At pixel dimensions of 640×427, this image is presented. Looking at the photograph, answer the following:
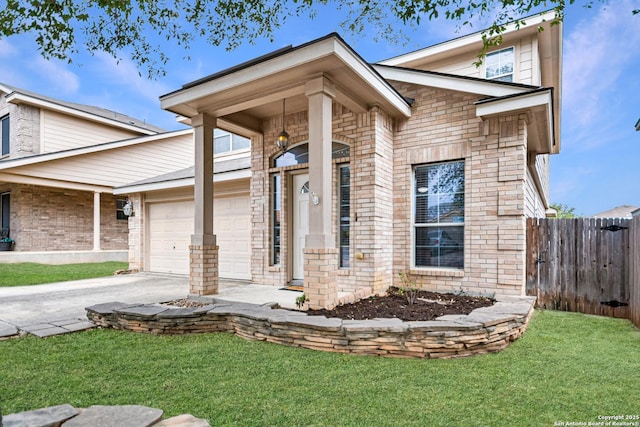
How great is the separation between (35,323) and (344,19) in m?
5.58

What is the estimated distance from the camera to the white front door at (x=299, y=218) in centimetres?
692

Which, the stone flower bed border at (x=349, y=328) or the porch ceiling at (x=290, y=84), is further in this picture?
the porch ceiling at (x=290, y=84)

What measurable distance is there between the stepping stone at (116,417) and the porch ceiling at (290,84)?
3.96 metres

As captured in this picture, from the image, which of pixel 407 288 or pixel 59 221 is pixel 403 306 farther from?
pixel 59 221

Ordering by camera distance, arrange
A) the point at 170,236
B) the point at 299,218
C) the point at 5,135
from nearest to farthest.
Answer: the point at 299,218 < the point at 170,236 < the point at 5,135

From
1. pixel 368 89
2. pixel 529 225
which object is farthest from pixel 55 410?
pixel 529 225

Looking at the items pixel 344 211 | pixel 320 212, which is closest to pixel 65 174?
pixel 344 211

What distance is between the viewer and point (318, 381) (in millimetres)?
3068

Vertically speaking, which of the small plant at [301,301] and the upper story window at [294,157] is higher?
the upper story window at [294,157]

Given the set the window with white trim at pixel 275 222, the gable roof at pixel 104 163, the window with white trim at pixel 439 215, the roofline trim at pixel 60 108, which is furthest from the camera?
the roofline trim at pixel 60 108

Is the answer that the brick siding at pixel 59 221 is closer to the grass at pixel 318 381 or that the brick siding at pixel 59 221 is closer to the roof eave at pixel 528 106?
the grass at pixel 318 381

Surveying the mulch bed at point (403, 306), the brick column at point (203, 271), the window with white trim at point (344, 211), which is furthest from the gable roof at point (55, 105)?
the window with white trim at point (344, 211)

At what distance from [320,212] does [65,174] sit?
40.0 feet

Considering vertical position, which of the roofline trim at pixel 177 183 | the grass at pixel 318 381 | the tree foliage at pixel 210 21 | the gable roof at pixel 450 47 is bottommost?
the grass at pixel 318 381
